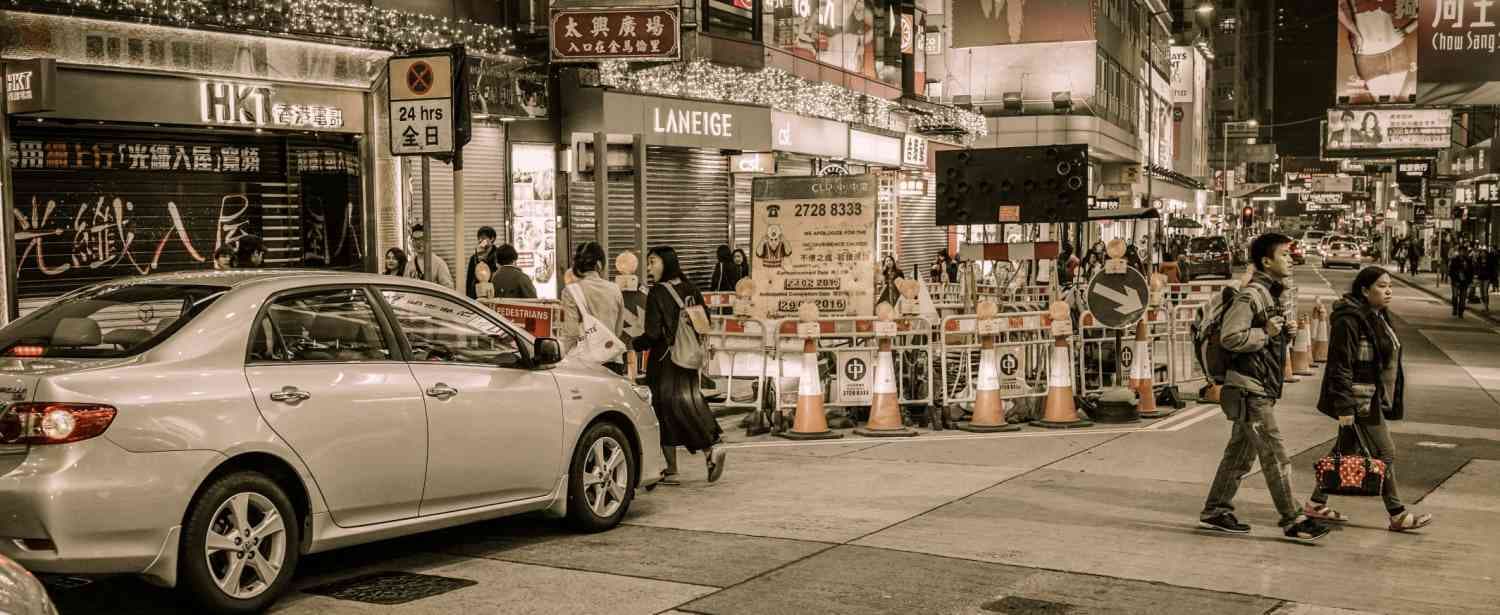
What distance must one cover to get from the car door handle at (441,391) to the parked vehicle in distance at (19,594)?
3.14 metres

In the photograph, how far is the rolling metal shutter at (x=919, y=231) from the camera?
3469 centimetres

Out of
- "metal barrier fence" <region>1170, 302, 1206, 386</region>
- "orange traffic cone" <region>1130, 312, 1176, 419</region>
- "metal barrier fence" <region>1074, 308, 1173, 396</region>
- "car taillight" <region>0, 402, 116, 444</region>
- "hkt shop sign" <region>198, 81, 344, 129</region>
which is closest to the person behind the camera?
"car taillight" <region>0, 402, 116, 444</region>

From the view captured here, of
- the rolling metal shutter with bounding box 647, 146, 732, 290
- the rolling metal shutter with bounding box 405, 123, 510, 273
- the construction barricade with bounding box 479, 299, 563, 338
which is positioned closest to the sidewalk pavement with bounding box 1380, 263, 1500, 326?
the rolling metal shutter with bounding box 647, 146, 732, 290

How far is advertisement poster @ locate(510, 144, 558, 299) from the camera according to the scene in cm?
1962

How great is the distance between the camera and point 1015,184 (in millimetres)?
16625

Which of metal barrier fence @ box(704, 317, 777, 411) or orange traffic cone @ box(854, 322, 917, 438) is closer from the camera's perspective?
orange traffic cone @ box(854, 322, 917, 438)

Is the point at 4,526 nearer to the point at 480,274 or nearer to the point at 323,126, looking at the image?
the point at 480,274

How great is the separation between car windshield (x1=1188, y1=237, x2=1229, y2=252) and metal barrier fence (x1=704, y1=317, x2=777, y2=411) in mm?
39279

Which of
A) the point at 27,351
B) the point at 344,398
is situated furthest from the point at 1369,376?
the point at 27,351

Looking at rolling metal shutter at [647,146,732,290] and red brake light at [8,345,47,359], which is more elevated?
rolling metal shutter at [647,146,732,290]

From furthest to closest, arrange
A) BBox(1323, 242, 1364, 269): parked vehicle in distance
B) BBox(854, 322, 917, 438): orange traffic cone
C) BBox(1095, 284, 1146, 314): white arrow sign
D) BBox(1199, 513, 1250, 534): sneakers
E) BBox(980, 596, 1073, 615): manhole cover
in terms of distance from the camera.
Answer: BBox(1323, 242, 1364, 269): parked vehicle in distance < BBox(1095, 284, 1146, 314): white arrow sign < BBox(854, 322, 917, 438): orange traffic cone < BBox(1199, 513, 1250, 534): sneakers < BBox(980, 596, 1073, 615): manhole cover

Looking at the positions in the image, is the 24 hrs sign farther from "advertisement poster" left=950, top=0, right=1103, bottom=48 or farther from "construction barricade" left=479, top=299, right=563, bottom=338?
"advertisement poster" left=950, top=0, right=1103, bottom=48

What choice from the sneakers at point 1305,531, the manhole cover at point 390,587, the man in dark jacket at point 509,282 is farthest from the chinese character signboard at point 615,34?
the manhole cover at point 390,587

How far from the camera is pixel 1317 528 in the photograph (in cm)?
829
